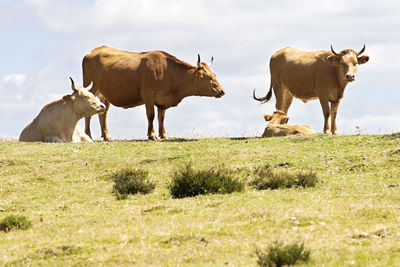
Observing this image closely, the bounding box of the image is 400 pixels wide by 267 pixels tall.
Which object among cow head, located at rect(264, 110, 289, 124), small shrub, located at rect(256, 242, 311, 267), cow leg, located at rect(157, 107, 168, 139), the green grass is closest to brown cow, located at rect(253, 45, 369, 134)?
cow head, located at rect(264, 110, 289, 124)

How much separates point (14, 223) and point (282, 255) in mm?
5436

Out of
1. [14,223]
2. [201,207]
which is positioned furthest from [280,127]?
[14,223]

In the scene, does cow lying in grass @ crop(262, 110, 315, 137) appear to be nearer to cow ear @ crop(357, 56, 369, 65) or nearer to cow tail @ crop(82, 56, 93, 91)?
cow ear @ crop(357, 56, 369, 65)

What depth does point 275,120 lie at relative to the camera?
2495cm

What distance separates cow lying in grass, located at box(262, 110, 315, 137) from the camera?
74.3 ft

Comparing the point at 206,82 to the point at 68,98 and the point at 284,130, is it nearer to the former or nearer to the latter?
the point at 284,130

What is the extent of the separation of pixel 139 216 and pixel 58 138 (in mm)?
12826

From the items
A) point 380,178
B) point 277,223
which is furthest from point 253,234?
point 380,178

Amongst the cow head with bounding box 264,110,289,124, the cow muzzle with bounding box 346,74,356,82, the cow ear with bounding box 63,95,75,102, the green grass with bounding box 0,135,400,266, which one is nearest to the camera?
the green grass with bounding box 0,135,400,266

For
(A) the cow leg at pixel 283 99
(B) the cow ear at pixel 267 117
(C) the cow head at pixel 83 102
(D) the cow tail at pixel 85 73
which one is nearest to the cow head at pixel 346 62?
(B) the cow ear at pixel 267 117

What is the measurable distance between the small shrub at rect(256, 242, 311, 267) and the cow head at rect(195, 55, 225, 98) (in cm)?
1786

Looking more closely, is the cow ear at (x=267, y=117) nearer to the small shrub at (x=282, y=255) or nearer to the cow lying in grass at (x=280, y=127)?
the cow lying in grass at (x=280, y=127)

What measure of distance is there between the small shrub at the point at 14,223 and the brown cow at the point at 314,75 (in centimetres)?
1489

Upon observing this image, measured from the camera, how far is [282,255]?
25.6ft
